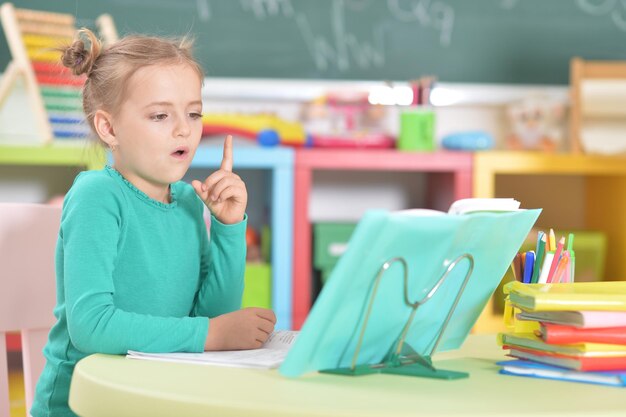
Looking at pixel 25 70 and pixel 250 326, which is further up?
pixel 25 70

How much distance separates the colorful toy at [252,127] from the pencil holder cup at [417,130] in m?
0.31

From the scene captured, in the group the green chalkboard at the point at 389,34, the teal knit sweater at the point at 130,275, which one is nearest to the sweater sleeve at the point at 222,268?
the teal knit sweater at the point at 130,275

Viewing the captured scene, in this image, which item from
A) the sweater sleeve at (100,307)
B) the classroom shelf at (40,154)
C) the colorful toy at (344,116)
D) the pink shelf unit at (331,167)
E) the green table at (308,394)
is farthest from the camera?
the colorful toy at (344,116)

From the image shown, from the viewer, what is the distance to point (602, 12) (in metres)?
3.33

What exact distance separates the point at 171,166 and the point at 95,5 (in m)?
2.13

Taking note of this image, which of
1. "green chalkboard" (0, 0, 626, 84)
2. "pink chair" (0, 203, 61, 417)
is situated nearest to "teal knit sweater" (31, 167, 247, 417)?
"pink chair" (0, 203, 61, 417)

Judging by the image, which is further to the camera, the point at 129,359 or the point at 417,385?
the point at 129,359

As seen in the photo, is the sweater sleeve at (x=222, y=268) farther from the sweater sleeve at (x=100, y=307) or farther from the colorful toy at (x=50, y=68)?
the colorful toy at (x=50, y=68)

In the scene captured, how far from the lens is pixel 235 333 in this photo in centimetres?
102

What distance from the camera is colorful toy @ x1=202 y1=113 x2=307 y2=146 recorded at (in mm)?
2920

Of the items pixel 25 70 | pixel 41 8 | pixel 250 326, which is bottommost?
pixel 250 326

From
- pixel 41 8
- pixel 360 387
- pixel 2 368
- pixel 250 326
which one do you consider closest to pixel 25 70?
pixel 41 8

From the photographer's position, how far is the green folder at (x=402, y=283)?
79 centimetres

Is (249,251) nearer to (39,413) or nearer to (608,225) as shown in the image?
(608,225)
